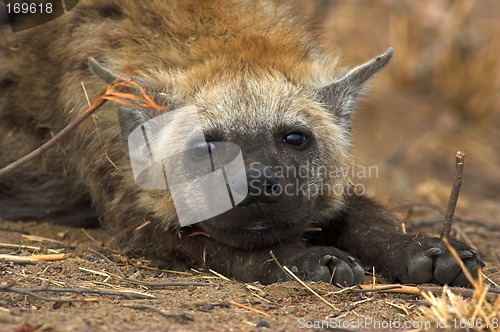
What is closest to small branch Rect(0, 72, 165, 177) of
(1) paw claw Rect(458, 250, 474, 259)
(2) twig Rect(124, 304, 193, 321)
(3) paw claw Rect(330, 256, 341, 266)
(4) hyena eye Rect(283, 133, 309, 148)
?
(4) hyena eye Rect(283, 133, 309, 148)

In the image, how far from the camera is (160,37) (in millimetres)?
4664

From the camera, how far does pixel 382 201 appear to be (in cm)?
613

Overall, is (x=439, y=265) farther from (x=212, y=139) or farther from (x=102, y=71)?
(x=102, y=71)

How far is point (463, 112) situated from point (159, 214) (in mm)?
5976

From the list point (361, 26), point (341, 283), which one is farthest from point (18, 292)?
point (361, 26)

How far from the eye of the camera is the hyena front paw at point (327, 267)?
12.5 feet

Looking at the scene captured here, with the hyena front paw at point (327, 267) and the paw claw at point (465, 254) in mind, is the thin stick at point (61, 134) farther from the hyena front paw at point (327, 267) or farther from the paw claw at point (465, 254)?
the paw claw at point (465, 254)

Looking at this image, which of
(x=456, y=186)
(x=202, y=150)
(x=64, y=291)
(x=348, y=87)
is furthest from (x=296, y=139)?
(x=64, y=291)

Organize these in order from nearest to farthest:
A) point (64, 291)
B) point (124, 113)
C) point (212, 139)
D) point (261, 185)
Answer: point (64, 291), point (261, 185), point (212, 139), point (124, 113)

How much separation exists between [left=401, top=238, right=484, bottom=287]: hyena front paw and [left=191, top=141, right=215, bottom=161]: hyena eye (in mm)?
1181

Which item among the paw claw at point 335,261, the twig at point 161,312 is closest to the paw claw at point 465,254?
the paw claw at point 335,261

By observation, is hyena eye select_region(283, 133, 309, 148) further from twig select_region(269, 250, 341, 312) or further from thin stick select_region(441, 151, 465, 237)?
thin stick select_region(441, 151, 465, 237)

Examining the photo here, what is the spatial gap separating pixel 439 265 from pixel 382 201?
224 cm

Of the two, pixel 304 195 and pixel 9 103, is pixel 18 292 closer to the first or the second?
pixel 304 195
